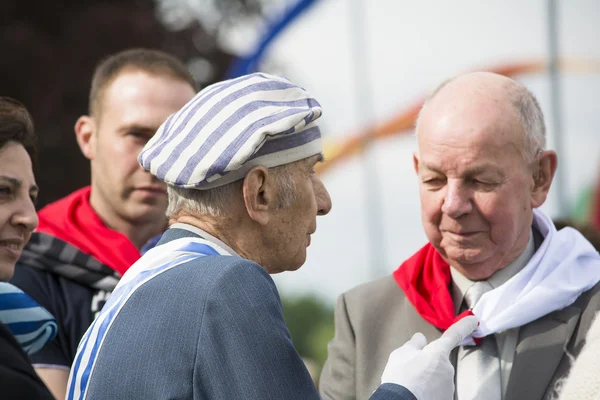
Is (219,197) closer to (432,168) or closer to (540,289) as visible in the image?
(432,168)

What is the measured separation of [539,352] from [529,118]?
75cm

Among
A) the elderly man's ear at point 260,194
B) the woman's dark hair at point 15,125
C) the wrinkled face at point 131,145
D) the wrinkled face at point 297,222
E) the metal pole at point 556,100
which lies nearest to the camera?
the elderly man's ear at point 260,194

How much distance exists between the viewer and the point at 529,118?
3242mm

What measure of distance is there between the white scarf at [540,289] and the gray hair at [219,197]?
0.86 metres

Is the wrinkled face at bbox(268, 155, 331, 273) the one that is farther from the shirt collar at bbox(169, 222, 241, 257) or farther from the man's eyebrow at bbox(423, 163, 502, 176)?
the man's eyebrow at bbox(423, 163, 502, 176)

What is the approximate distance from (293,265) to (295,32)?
855 cm

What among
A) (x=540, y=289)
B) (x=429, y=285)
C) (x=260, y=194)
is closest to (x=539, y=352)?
(x=540, y=289)

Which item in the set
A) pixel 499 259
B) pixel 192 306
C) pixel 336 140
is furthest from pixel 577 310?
pixel 336 140

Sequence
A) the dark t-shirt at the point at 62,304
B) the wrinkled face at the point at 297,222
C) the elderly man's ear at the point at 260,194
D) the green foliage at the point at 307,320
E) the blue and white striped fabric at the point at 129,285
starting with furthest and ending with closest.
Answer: the green foliage at the point at 307,320 → the dark t-shirt at the point at 62,304 → the wrinkled face at the point at 297,222 → the elderly man's ear at the point at 260,194 → the blue and white striped fabric at the point at 129,285

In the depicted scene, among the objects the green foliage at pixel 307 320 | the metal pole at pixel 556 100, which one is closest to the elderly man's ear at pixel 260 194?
the metal pole at pixel 556 100

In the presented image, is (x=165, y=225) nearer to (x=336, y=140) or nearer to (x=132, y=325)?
(x=132, y=325)

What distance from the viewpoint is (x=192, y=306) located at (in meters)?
2.33

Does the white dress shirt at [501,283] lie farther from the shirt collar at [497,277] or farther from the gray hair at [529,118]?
the gray hair at [529,118]

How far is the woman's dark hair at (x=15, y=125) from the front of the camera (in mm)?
2834
